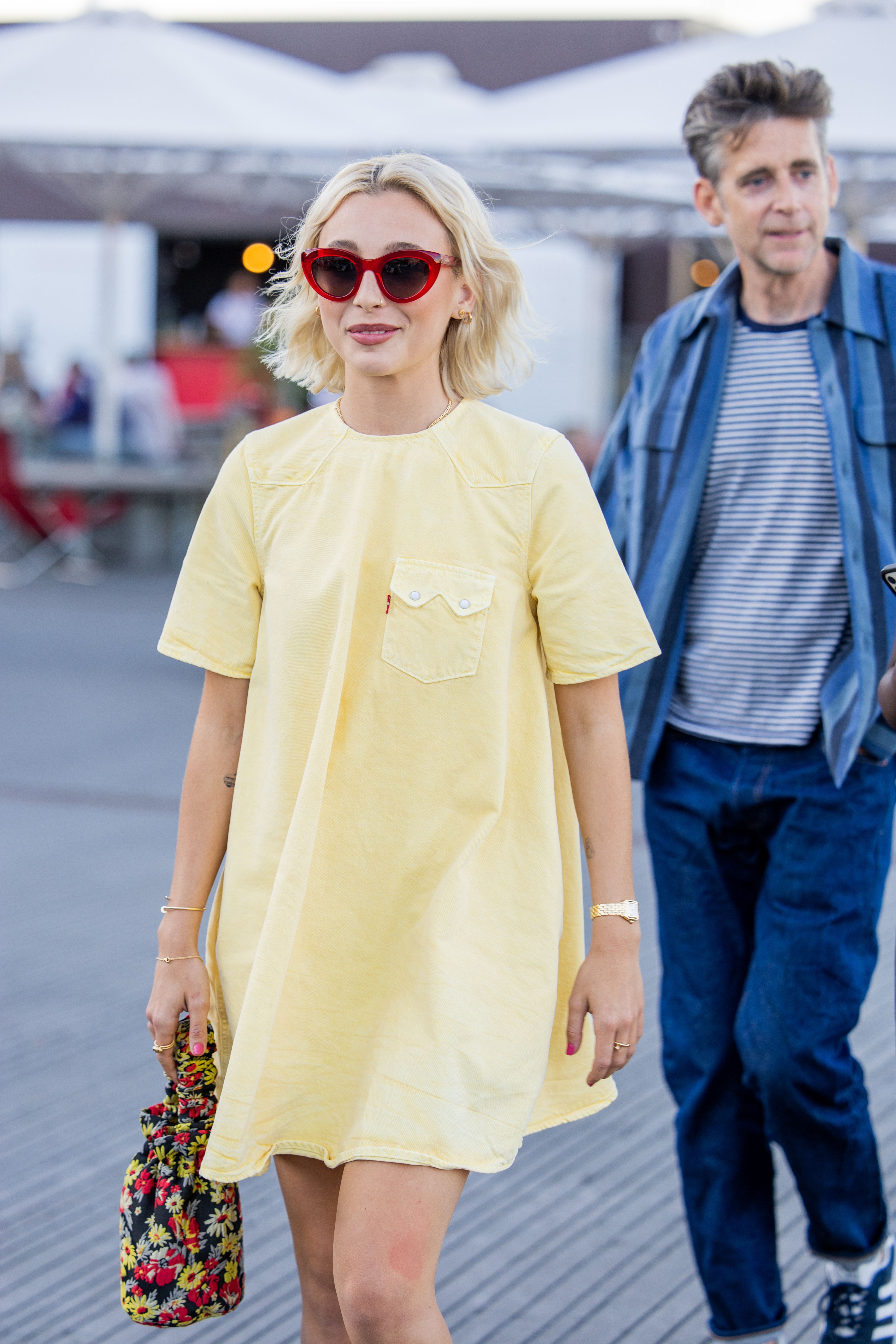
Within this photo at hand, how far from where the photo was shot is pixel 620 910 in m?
2.05

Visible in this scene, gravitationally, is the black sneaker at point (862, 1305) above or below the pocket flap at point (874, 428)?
below

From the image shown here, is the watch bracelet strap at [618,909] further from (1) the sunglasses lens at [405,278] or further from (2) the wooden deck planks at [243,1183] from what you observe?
(2) the wooden deck planks at [243,1183]

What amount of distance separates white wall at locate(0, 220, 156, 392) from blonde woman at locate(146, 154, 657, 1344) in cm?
2121

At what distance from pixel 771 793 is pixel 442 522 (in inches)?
35.0

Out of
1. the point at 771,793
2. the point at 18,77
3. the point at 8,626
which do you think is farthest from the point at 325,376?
the point at 18,77

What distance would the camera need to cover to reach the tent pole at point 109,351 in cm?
1462

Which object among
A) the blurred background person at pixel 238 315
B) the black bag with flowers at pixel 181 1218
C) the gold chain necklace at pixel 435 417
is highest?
the blurred background person at pixel 238 315

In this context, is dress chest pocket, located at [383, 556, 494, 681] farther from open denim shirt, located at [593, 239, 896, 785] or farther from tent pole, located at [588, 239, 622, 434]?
tent pole, located at [588, 239, 622, 434]

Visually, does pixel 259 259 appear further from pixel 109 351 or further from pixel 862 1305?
pixel 862 1305

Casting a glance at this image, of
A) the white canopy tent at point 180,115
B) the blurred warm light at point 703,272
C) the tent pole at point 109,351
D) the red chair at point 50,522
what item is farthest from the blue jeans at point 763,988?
the blurred warm light at point 703,272

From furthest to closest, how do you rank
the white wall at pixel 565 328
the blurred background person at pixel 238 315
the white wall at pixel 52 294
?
the white wall at pixel 52 294
the white wall at pixel 565 328
the blurred background person at pixel 238 315

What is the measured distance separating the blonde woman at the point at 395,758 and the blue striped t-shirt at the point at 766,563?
0.64 metres

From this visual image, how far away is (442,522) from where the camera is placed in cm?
199

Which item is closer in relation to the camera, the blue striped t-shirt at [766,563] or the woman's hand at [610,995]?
the woman's hand at [610,995]
